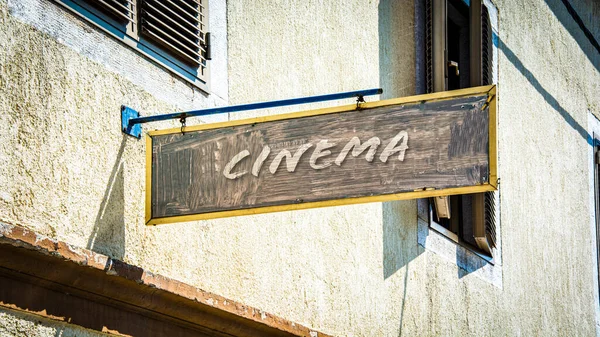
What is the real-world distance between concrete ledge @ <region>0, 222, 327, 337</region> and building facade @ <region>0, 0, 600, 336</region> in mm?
15

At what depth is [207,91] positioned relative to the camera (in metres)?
6.02

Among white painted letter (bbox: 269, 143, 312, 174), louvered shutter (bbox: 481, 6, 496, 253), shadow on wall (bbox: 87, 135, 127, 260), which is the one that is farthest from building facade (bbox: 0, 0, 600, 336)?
white painted letter (bbox: 269, 143, 312, 174)

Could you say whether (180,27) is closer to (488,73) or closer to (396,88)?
(396,88)

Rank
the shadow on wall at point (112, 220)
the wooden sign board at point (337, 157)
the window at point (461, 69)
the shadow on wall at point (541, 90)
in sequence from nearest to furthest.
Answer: the wooden sign board at point (337, 157) < the shadow on wall at point (112, 220) < the window at point (461, 69) < the shadow on wall at point (541, 90)

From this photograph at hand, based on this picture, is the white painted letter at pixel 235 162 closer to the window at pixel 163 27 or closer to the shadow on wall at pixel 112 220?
the shadow on wall at pixel 112 220

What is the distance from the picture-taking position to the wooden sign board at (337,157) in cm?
479

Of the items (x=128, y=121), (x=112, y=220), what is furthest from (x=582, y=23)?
(x=112, y=220)

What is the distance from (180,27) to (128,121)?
731 millimetres

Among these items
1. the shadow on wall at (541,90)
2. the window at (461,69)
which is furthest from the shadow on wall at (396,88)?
the shadow on wall at (541,90)

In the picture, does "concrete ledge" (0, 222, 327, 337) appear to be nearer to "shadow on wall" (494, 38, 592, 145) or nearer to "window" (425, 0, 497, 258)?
"window" (425, 0, 497, 258)

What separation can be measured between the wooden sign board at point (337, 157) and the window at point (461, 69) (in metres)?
3.34

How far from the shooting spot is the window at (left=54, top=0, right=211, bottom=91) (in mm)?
5297

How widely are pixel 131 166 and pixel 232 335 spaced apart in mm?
1021

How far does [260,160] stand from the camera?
493cm
